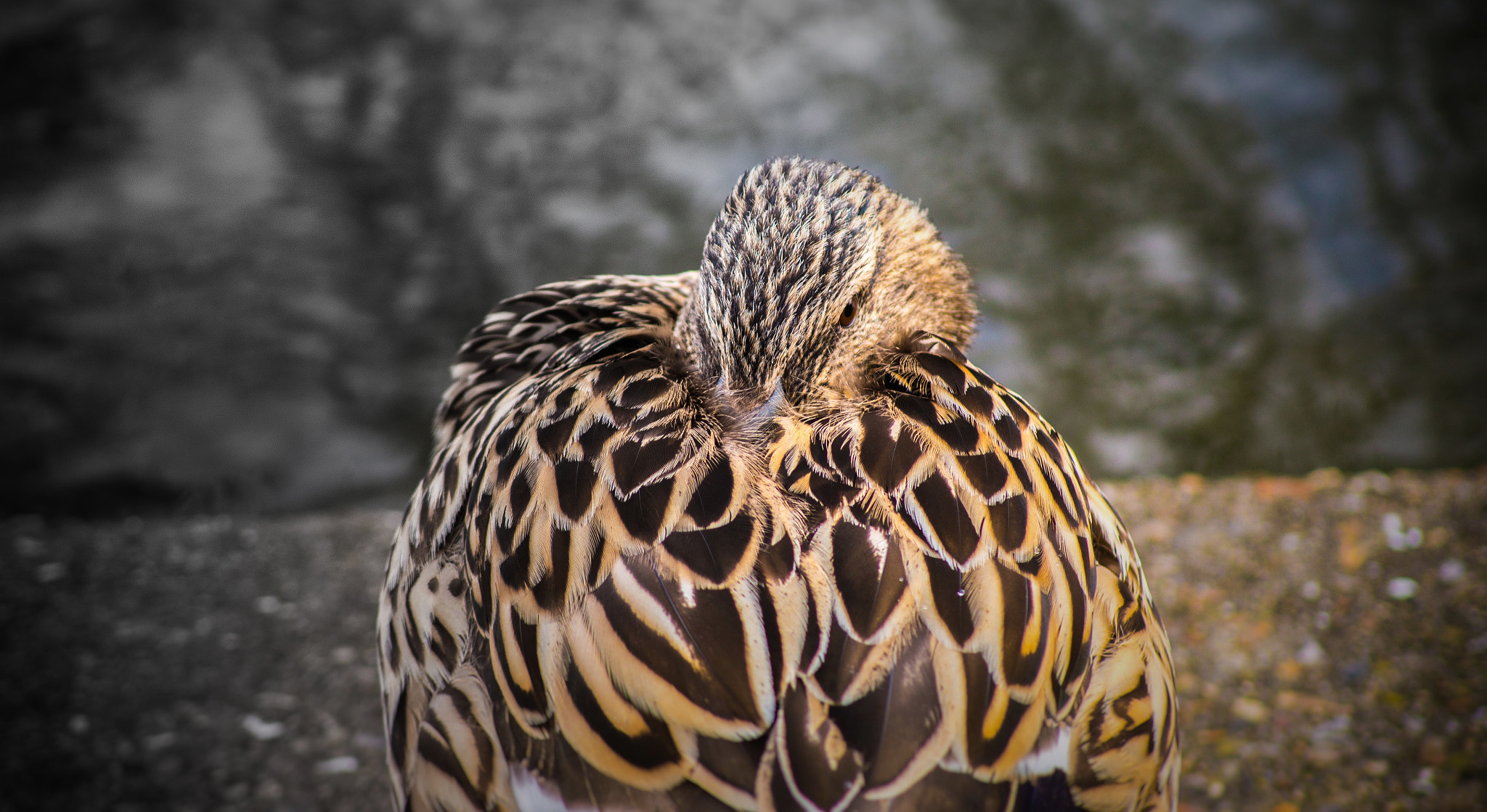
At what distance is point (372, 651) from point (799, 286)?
1.87m

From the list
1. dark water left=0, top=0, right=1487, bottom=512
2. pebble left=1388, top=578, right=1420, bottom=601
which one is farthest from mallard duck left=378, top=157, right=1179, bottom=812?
dark water left=0, top=0, right=1487, bottom=512

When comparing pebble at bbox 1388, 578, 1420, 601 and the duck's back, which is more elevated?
pebble at bbox 1388, 578, 1420, 601

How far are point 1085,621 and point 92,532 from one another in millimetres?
3090

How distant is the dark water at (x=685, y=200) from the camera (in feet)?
10.0

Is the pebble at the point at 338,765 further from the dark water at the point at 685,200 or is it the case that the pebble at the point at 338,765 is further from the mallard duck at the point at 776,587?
the dark water at the point at 685,200

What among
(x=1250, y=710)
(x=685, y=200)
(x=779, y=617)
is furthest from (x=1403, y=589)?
(x=685, y=200)

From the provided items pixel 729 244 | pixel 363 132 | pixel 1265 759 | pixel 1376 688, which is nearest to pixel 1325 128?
pixel 1376 688

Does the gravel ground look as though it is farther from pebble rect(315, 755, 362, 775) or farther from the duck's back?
the duck's back

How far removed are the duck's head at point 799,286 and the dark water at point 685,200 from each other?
1889 millimetres

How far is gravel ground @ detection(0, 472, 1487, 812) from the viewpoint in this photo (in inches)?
81.8

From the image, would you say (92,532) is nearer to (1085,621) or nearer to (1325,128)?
(1085,621)

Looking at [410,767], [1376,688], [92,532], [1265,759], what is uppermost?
[1376,688]

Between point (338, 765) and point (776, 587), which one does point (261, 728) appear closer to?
point (338, 765)

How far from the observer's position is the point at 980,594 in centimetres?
99
